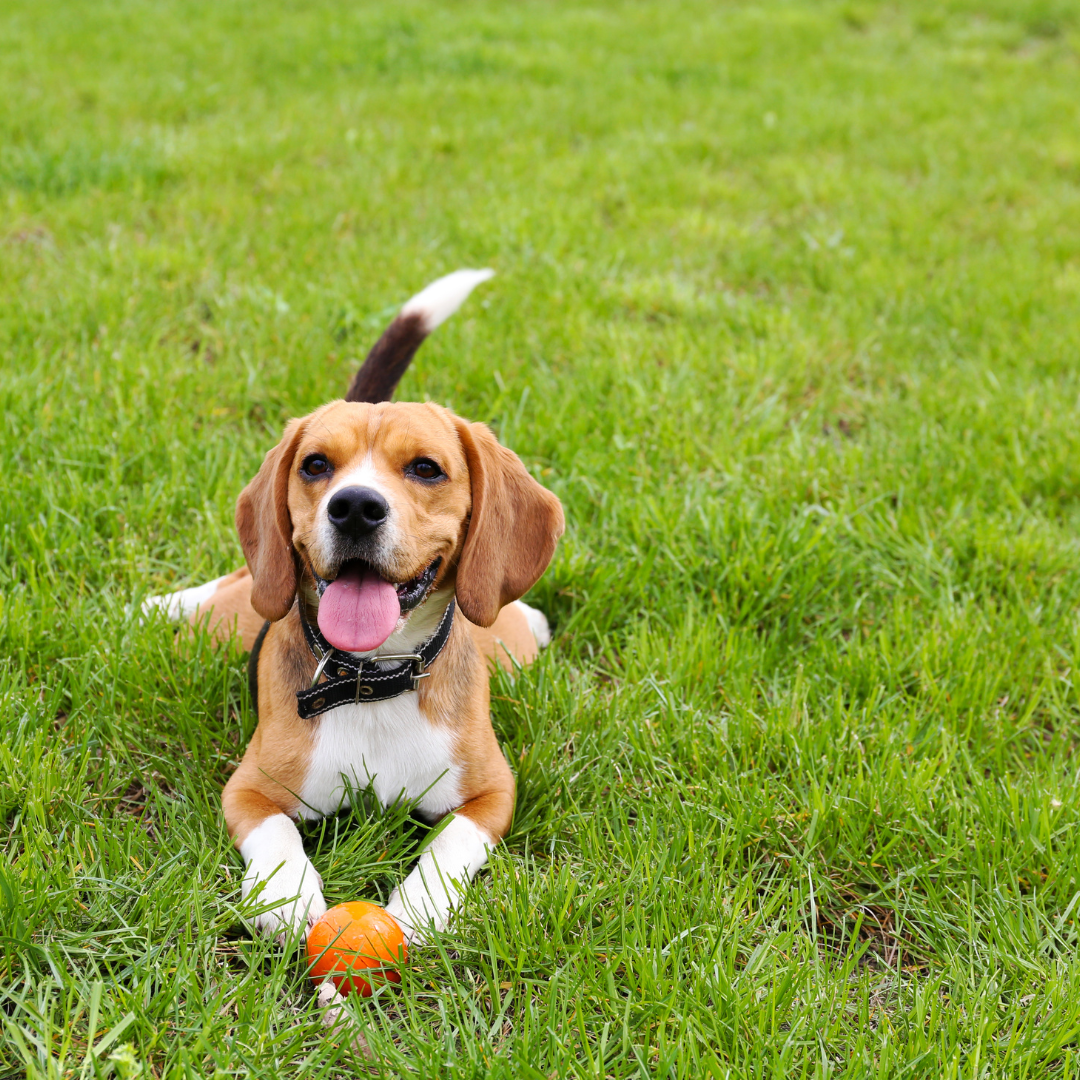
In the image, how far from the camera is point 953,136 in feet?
30.0

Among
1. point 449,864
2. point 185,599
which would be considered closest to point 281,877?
point 449,864

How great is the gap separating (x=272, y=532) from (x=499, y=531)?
62cm

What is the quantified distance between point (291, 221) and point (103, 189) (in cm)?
130

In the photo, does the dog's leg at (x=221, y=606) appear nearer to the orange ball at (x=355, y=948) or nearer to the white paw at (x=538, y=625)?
the white paw at (x=538, y=625)

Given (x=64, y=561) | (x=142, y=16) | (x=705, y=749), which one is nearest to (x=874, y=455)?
(x=705, y=749)

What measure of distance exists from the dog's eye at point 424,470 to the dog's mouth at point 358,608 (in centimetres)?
30

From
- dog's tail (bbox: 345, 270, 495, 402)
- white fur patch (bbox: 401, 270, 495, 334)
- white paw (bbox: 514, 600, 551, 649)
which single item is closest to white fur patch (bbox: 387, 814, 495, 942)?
white paw (bbox: 514, 600, 551, 649)

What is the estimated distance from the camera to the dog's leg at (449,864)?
2.50 metres

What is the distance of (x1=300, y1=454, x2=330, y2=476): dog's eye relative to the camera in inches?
111

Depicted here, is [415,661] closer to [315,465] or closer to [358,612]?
[358,612]

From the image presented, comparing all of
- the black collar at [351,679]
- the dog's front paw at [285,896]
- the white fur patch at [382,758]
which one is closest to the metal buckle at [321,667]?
the black collar at [351,679]

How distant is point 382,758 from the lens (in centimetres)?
281

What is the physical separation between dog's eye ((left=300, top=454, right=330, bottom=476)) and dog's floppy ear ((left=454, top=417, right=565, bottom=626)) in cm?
39

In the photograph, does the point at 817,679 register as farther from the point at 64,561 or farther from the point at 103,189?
the point at 103,189
